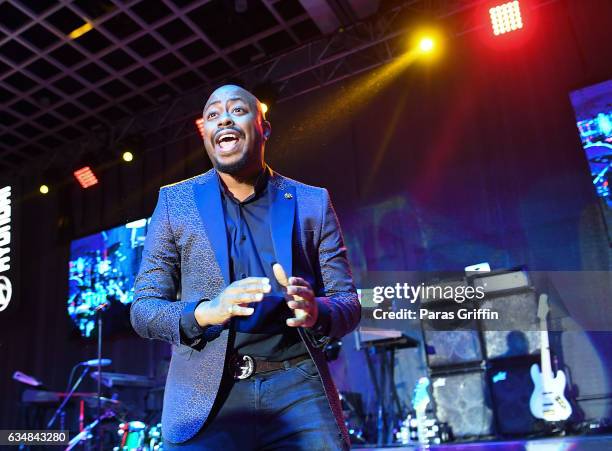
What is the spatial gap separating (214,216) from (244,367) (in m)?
0.37

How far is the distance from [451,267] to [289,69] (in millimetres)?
3579

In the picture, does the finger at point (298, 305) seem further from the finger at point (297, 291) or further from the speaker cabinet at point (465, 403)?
the speaker cabinet at point (465, 403)

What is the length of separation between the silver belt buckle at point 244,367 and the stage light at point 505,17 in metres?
5.92

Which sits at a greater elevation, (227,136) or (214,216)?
(227,136)

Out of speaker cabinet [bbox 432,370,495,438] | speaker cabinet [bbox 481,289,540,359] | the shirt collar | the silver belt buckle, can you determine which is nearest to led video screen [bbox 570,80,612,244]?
speaker cabinet [bbox 481,289,540,359]

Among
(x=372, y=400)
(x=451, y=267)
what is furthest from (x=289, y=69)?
(x=372, y=400)

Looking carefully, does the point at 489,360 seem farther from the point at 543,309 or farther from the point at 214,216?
the point at 214,216

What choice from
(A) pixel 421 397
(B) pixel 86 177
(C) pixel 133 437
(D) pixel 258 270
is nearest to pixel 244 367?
(D) pixel 258 270

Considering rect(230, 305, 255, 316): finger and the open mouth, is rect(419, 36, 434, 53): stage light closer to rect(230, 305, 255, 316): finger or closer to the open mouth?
the open mouth

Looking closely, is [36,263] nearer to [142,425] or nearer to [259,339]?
[142,425]

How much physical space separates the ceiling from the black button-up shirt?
5729 mm

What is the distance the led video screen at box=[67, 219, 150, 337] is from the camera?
8180 mm

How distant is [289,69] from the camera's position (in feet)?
24.9

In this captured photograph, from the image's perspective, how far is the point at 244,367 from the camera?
1166 mm
